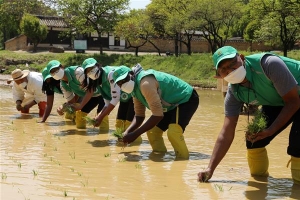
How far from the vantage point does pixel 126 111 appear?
809cm

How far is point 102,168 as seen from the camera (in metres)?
5.55

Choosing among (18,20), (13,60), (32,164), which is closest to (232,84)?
(32,164)

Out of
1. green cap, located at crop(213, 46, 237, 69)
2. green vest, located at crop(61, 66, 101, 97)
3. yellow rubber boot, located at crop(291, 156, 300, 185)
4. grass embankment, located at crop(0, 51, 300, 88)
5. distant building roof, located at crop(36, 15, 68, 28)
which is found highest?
distant building roof, located at crop(36, 15, 68, 28)

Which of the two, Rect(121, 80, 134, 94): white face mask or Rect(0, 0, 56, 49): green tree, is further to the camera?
Rect(0, 0, 56, 49): green tree

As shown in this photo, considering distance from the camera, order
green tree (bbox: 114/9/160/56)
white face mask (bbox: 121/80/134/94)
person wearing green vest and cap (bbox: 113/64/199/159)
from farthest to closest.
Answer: green tree (bbox: 114/9/160/56) → white face mask (bbox: 121/80/134/94) → person wearing green vest and cap (bbox: 113/64/199/159)

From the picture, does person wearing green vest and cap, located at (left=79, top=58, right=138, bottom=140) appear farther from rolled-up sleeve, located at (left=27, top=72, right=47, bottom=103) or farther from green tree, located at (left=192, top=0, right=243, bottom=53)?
green tree, located at (left=192, top=0, right=243, bottom=53)

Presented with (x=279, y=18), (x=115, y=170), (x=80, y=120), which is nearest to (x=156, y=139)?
(x=115, y=170)

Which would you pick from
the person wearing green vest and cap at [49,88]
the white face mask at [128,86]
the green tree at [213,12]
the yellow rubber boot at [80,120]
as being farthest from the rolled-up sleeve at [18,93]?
the green tree at [213,12]

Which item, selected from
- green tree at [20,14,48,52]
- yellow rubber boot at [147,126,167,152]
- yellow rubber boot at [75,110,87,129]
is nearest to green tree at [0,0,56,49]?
green tree at [20,14,48,52]

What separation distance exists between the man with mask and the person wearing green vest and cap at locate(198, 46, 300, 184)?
21.9 ft

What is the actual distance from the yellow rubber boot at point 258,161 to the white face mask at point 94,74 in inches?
133

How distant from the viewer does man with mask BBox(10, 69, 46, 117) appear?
10.6m

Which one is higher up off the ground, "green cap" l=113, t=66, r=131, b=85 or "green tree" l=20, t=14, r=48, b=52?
"green tree" l=20, t=14, r=48, b=52

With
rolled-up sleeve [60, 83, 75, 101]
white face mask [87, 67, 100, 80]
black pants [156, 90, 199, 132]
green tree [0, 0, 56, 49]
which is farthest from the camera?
green tree [0, 0, 56, 49]
